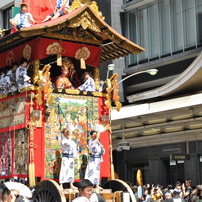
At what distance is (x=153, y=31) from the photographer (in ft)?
100

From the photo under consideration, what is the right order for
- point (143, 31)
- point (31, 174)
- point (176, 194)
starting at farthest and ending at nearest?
1. point (143, 31)
2. point (176, 194)
3. point (31, 174)

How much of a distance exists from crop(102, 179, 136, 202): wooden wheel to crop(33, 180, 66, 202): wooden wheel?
1881mm

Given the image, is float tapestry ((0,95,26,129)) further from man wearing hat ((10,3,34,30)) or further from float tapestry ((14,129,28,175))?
man wearing hat ((10,3,34,30))

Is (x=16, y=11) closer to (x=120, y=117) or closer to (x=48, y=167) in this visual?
(x=48, y=167)

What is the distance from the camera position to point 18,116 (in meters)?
13.0

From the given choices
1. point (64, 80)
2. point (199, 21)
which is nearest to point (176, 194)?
point (64, 80)

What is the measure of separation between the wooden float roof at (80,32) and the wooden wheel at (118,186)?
11.1 ft

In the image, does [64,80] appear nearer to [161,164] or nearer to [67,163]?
[67,163]

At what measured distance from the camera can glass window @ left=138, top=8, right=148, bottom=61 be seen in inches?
1219

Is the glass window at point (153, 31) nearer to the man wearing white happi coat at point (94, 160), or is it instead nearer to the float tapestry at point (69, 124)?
the float tapestry at point (69, 124)

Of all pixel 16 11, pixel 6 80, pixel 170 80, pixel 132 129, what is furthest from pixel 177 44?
pixel 6 80

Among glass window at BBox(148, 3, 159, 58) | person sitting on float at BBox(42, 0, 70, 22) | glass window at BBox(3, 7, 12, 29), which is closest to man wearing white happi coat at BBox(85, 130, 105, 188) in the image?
person sitting on float at BBox(42, 0, 70, 22)

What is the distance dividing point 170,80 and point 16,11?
15.0m

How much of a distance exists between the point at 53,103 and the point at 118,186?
8.01ft
